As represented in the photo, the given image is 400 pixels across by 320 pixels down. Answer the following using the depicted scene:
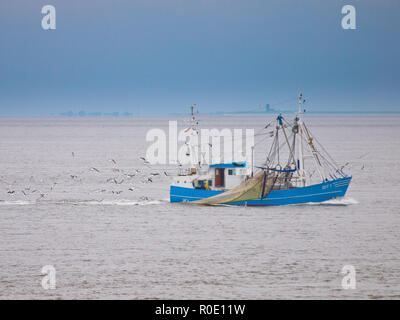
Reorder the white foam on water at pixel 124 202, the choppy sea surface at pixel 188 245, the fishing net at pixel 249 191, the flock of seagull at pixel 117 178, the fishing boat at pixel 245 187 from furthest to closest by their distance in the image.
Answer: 1. the flock of seagull at pixel 117 178
2. the white foam on water at pixel 124 202
3. the fishing boat at pixel 245 187
4. the fishing net at pixel 249 191
5. the choppy sea surface at pixel 188 245

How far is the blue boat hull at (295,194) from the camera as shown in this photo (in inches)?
2319

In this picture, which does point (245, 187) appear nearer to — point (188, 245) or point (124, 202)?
point (124, 202)

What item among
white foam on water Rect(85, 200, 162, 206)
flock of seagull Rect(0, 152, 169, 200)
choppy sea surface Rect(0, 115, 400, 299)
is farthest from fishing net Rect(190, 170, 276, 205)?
flock of seagull Rect(0, 152, 169, 200)

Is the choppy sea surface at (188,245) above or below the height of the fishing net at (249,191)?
below

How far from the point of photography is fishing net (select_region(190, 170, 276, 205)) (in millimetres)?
57269

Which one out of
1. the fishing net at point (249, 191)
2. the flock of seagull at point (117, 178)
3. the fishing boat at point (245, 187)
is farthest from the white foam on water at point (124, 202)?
the flock of seagull at point (117, 178)

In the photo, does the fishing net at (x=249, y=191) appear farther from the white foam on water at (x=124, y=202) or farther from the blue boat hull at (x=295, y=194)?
the white foam on water at (x=124, y=202)

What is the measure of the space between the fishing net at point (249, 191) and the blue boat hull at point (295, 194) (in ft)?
1.31

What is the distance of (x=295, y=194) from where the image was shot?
5891 cm

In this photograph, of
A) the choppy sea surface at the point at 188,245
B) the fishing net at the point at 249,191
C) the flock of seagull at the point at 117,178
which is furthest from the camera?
the flock of seagull at the point at 117,178

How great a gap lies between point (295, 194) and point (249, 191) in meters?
4.07
